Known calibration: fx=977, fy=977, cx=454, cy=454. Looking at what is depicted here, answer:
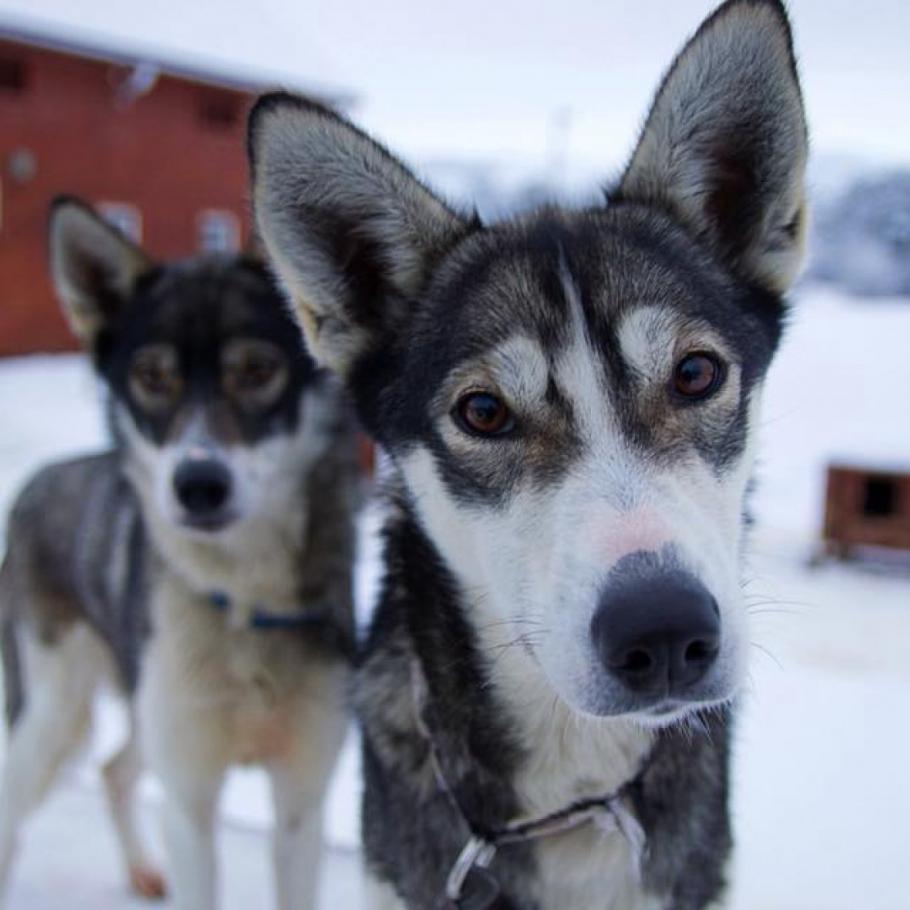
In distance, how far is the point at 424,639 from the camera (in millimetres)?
1738

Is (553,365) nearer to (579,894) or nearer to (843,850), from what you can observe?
(579,894)

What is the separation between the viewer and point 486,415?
1479 millimetres

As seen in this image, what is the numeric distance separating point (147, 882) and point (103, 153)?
44.6 ft

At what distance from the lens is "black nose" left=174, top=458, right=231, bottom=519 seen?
2289mm

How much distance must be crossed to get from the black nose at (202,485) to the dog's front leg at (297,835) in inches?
27.2

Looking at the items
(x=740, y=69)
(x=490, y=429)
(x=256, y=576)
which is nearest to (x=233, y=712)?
(x=256, y=576)

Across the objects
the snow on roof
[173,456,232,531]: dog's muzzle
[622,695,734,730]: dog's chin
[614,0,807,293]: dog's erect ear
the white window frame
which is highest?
the snow on roof

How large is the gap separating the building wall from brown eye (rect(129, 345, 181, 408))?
1182 centimetres

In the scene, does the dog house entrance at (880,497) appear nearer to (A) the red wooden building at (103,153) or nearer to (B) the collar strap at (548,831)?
(B) the collar strap at (548,831)

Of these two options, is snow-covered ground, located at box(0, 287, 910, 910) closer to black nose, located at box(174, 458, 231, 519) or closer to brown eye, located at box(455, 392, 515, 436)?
black nose, located at box(174, 458, 231, 519)

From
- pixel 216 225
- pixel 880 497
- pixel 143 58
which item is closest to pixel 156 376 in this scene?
pixel 880 497

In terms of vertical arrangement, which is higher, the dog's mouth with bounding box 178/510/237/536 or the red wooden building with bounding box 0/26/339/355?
the red wooden building with bounding box 0/26/339/355

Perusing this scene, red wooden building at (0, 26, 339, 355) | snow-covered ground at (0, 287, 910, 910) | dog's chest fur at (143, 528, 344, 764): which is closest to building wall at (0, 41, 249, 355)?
red wooden building at (0, 26, 339, 355)

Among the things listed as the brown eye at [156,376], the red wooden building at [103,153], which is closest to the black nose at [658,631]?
the brown eye at [156,376]
